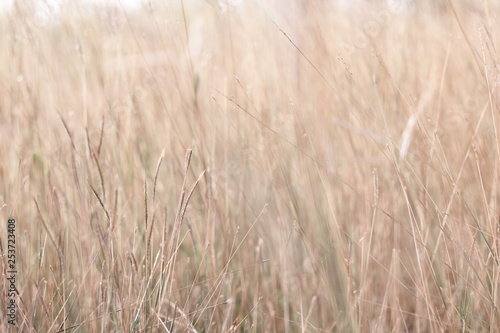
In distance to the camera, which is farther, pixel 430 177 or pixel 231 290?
pixel 430 177

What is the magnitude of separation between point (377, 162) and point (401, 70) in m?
0.40

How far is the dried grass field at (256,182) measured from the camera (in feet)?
3.09

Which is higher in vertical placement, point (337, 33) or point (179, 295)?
point (337, 33)

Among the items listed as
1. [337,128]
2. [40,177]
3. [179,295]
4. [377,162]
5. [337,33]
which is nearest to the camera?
[179,295]

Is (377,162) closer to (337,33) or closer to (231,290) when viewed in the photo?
(231,290)

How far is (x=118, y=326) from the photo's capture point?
848mm

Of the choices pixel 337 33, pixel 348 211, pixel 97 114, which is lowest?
pixel 348 211

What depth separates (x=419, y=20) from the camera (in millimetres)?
2006

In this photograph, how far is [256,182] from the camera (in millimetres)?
1322

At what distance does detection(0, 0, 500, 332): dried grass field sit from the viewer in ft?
3.09

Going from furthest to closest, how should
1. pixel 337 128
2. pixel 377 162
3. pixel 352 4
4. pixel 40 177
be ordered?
pixel 352 4
pixel 337 128
pixel 377 162
pixel 40 177

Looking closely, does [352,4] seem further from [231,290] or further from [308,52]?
[231,290]

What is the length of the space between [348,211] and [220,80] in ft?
2.49

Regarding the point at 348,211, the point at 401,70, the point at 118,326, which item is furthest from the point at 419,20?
the point at 118,326
